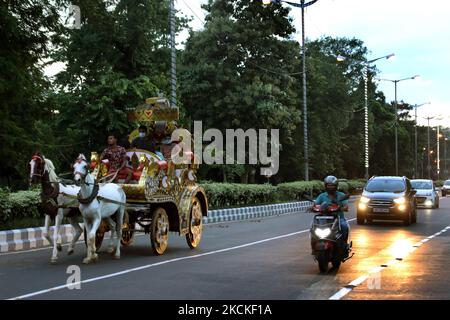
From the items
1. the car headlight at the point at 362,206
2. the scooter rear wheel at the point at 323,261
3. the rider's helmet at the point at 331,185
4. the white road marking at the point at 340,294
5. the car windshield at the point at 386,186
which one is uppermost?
the rider's helmet at the point at 331,185

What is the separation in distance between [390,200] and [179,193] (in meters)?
11.4

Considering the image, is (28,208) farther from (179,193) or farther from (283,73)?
(283,73)

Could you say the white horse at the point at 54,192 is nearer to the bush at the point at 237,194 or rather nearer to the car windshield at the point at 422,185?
the bush at the point at 237,194

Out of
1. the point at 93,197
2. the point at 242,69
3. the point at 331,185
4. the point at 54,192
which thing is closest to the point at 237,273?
the point at 331,185

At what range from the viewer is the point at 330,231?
10633 mm

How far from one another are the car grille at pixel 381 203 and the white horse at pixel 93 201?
13.2 metres

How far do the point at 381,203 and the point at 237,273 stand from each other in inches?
535

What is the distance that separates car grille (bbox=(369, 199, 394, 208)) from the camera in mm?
22969

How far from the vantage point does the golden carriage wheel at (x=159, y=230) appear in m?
12.8

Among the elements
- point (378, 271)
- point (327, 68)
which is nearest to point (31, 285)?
point (378, 271)

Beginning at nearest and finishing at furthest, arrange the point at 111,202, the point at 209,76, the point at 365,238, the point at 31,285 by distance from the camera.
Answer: the point at 31,285, the point at 111,202, the point at 365,238, the point at 209,76

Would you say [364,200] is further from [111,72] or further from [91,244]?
[91,244]

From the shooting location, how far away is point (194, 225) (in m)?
14.8

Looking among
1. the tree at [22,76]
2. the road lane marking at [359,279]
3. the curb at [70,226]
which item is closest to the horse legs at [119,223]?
the curb at [70,226]
